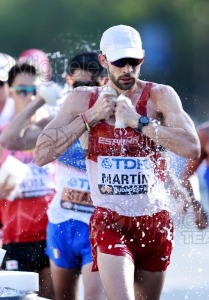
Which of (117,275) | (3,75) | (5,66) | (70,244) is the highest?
(5,66)

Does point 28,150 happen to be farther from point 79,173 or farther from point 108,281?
point 108,281

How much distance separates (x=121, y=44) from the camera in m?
8.03

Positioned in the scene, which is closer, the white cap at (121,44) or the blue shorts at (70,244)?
the white cap at (121,44)

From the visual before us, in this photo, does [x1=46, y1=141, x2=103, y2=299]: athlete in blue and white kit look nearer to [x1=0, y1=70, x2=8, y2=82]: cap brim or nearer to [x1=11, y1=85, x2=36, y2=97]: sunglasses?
[x1=11, y1=85, x2=36, y2=97]: sunglasses

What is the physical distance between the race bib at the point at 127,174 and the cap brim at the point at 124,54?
2.04ft

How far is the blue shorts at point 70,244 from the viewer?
9297 millimetres

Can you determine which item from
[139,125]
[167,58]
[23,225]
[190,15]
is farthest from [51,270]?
[190,15]

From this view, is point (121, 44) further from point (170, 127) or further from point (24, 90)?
point (24, 90)

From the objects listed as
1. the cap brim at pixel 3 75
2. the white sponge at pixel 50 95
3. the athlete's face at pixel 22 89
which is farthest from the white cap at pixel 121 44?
the cap brim at pixel 3 75

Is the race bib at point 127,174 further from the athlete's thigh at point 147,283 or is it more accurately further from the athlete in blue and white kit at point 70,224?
the athlete in blue and white kit at point 70,224

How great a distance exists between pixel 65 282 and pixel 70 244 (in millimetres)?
292

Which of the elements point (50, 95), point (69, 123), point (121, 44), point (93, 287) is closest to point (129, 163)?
point (69, 123)

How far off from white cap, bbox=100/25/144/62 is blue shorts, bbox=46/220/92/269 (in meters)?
1.71

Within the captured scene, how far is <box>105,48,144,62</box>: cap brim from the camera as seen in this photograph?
796 centimetres
